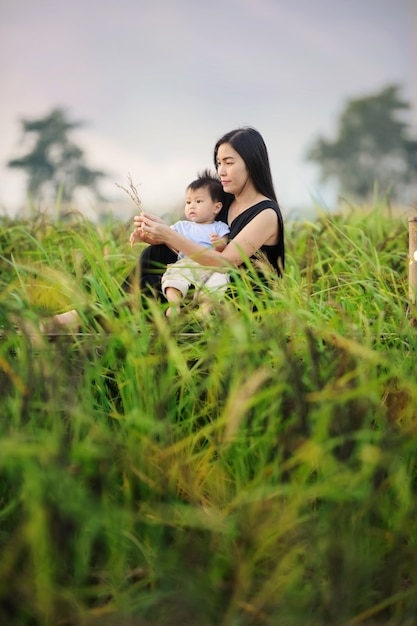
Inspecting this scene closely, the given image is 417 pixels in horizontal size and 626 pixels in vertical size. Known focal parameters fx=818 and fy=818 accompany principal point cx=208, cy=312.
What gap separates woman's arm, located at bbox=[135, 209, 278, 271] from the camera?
301 cm

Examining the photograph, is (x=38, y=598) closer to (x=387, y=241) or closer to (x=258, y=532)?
(x=258, y=532)

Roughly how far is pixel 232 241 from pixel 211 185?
2.23ft

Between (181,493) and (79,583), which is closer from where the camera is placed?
(79,583)

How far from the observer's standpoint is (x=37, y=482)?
1673mm

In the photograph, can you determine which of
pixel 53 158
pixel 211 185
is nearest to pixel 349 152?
pixel 53 158

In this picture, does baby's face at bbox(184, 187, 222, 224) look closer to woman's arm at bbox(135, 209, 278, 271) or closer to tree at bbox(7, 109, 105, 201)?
woman's arm at bbox(135, 209, 278, 271)

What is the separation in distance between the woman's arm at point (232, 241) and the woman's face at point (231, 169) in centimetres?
21

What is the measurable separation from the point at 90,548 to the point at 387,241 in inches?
128

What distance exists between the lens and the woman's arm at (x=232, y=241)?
3.01m

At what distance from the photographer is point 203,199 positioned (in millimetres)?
3533

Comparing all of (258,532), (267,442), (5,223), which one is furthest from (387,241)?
(258,532)

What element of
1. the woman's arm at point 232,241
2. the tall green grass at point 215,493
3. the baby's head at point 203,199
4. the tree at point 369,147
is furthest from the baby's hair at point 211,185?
the tree at point 369,147

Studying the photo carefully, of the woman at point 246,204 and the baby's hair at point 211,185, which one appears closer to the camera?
the woman at point 246,204

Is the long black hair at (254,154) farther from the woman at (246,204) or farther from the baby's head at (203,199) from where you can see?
the baby's head at (203,199)
